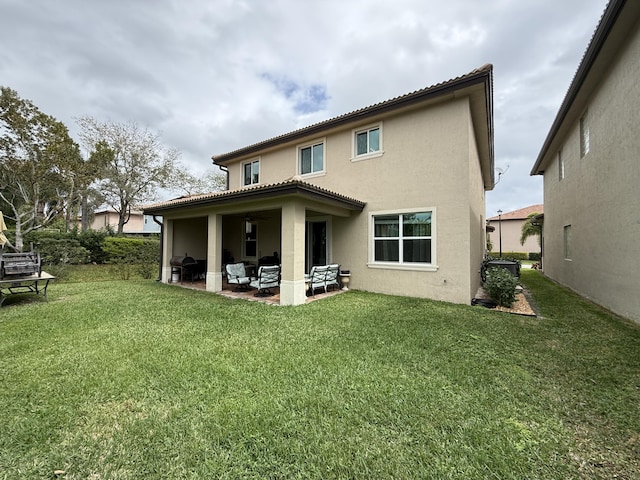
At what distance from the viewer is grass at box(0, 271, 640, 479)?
2318mm

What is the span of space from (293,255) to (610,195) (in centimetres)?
906

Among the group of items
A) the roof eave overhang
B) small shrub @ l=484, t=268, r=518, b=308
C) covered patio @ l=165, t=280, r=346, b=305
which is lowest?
covered patio @ l=165, t=280, r=346, b=305

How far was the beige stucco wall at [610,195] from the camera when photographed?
654 cm

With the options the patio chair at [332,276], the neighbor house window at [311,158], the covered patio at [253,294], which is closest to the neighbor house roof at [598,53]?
the neighbor house window at [311,158]

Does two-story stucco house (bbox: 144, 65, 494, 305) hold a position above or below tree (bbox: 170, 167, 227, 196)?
below

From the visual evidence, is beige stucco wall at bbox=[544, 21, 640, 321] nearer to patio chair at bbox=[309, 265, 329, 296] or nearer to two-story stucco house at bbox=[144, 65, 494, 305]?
two-story stucco house at bbox=[144, 65, 494, 305]

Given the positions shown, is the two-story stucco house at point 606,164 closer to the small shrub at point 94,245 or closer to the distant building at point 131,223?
the small shrub at point 94,245

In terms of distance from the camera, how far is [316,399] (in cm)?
318

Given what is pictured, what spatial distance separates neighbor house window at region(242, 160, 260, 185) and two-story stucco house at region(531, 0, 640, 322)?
40.0 ft

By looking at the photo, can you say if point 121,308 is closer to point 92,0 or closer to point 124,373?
point 124,373

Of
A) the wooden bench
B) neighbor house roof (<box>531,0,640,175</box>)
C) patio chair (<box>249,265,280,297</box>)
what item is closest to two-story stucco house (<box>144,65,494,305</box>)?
patio chair (<box>249,265,280,297</box>)

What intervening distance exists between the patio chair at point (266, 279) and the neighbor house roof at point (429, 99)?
5718 mm

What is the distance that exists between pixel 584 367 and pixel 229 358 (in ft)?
17.9

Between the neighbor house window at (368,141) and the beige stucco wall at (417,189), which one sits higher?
the neighbor house window at (368,141)
